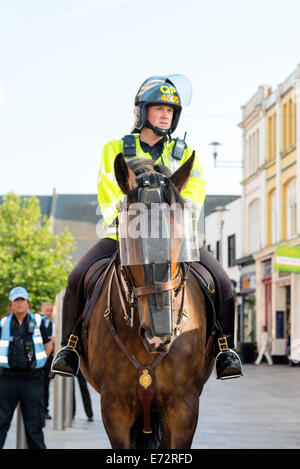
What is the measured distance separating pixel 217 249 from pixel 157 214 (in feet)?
165

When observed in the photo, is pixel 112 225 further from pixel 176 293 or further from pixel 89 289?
pixel 176 293

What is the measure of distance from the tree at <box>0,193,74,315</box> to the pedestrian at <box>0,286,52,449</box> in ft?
144

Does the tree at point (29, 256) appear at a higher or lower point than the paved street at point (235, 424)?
higher

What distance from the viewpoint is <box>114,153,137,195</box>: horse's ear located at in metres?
4.39

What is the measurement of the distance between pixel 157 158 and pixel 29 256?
53.0m

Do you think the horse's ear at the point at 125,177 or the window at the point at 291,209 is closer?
the horse's ear at the point at 125,177

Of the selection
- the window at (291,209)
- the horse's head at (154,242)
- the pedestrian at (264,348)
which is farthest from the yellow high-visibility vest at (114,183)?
the pedestrian at (264,348)

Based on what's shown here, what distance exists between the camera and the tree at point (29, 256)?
5669 centimetres

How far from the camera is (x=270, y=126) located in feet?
151

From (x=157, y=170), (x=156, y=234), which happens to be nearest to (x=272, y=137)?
(x=157, y=170)

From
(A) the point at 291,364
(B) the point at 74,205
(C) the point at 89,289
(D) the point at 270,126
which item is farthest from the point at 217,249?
(C) the point at 89,289

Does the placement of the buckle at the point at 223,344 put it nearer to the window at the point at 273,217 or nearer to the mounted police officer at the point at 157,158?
the mounted police officer at the point at 157,158

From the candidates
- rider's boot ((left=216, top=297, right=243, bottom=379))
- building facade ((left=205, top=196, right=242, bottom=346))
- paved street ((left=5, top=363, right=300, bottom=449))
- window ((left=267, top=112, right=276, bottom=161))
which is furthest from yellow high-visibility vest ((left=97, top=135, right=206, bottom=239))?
building facade ((left=205, top=196, right=242, bottom=346))

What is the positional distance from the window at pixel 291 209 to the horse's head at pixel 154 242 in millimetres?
37863
